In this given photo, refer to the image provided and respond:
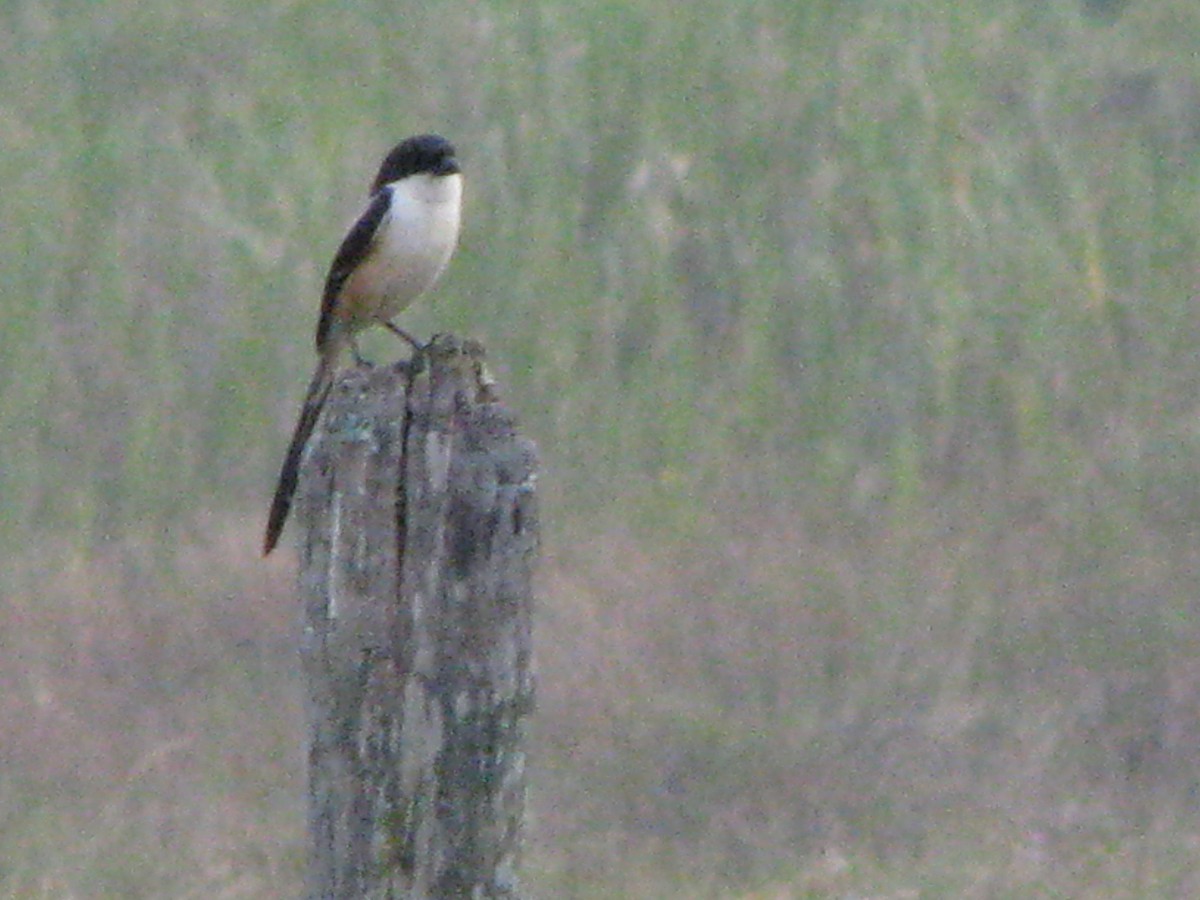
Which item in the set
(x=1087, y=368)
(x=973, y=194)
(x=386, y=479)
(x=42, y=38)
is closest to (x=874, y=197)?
(x=973, y=194)

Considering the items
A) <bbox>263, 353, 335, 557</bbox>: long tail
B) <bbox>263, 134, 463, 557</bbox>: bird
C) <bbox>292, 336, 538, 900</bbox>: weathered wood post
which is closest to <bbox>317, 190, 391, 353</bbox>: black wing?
<bbox>263, 134, 463, 557</bbox>: bird

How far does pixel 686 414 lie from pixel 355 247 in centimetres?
304

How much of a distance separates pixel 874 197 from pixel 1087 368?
3.31ft

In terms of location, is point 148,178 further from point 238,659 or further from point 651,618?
point 651,618

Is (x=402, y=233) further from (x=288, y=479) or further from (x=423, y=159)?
(x=288, y=479)

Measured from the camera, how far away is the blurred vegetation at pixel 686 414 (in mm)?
6992

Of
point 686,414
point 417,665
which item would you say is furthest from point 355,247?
point 686,414

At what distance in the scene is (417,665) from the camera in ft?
9.25

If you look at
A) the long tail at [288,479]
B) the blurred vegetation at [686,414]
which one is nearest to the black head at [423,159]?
the long tail at [288,479]

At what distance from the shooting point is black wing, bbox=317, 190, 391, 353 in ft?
16.4

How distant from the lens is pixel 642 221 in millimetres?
8336

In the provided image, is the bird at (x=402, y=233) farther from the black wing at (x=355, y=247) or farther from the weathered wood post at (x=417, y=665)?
the weathered wood post at (x=417, y=665)

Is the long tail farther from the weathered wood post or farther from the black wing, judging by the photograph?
the weathered wood post

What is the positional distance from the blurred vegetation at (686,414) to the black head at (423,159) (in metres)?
2.39
